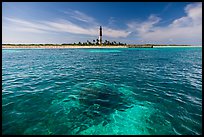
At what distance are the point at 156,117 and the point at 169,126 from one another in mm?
1119

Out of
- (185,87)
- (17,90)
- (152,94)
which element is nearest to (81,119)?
(152,94)

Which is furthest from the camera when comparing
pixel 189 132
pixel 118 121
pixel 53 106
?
pixel 53 106

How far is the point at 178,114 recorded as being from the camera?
380 inches

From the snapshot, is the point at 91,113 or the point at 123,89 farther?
the point at 123,89

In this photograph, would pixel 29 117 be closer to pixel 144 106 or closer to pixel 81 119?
pixel 81 119

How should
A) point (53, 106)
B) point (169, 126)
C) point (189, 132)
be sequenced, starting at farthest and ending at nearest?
point (53, 106) < point (169, 126) < point (189, 132)

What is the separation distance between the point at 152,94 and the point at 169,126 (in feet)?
17.9

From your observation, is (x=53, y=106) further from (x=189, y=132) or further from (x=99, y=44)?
(x=99, y=44)

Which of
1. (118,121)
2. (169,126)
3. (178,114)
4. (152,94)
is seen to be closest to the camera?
(169,126)

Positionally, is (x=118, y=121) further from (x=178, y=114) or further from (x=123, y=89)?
(x=123, y=89)

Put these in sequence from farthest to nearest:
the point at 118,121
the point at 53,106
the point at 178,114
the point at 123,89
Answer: the point at 123,89 → the point at 53,106 → the point at 178,114 → the point at 118,121

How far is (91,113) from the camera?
9688 mm

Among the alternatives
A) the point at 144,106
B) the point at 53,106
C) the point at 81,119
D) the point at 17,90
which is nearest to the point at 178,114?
the point at 144,106

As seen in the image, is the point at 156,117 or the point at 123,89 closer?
the point at 156,117
